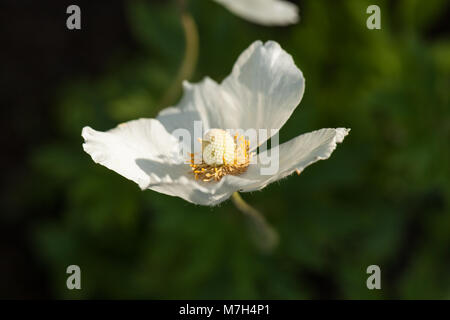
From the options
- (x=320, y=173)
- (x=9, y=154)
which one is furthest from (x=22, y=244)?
(x=320, y=173)

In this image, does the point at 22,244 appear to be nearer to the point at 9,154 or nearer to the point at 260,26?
the point at 9,154

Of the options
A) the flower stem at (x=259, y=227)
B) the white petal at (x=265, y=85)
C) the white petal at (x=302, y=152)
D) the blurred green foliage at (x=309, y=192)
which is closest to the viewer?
the white petal at (x=302, y=152)

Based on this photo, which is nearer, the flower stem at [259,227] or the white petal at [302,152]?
the white petal at [302,152]

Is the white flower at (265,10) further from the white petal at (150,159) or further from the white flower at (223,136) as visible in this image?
the white petal at (150,159)

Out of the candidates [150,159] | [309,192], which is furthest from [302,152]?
[309,192]

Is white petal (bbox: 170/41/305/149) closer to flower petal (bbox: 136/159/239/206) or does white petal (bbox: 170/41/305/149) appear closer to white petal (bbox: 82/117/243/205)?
white petal (bbox: 82/117/243/205)

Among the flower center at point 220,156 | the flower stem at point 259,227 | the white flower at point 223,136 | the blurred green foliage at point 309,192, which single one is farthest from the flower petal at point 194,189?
the blurred green foliage at point 309,192
